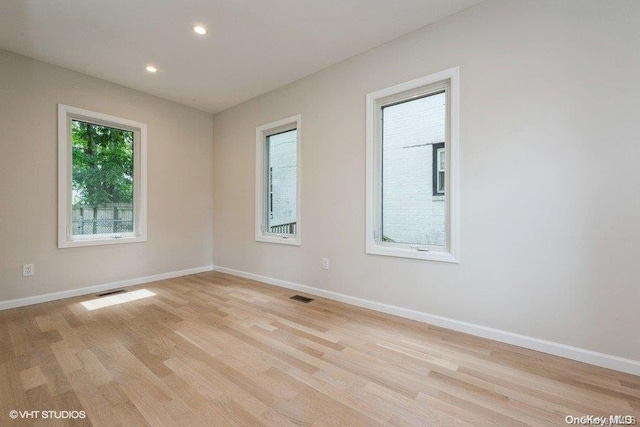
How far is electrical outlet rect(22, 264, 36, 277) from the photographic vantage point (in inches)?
123

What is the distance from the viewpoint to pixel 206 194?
4.95m

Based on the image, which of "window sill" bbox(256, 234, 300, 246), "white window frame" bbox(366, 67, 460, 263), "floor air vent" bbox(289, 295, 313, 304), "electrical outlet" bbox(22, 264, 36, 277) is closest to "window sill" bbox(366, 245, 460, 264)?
"white window frame" bbox(366, 67, 460, 263)

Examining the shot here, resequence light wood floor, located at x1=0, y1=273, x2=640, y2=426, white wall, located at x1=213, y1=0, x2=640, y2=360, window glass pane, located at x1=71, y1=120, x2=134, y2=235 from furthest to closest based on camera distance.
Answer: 1. window glass pane, located at x1=71, y1=120, x2=134, y2=235
2. white wall, located at x1=213, y1=0, x2=640, y2=360
3. light wood floor, located at x1=0, y1=273, x2=640, y2=426

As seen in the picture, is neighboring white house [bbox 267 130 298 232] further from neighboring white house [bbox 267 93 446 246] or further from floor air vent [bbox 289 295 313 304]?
neighboring white house [bbox 267 93 446 246]

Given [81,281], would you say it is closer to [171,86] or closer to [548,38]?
[171,86]

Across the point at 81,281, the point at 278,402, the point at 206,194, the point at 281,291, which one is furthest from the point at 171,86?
the point at 278,402

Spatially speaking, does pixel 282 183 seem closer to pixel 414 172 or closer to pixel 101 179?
pixel 414 172

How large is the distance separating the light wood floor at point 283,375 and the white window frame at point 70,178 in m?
1.08

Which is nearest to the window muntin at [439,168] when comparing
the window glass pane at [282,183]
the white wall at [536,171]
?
the white wall at [536,171]

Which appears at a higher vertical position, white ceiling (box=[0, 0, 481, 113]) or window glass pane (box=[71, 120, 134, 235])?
white ceiling (box=[0, 0, 481, 113])

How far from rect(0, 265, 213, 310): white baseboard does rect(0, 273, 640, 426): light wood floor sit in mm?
330

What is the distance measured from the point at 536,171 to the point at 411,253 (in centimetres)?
121

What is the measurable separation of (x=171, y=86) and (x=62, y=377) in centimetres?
361

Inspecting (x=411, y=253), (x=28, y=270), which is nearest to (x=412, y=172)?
(x=411, y=253)
